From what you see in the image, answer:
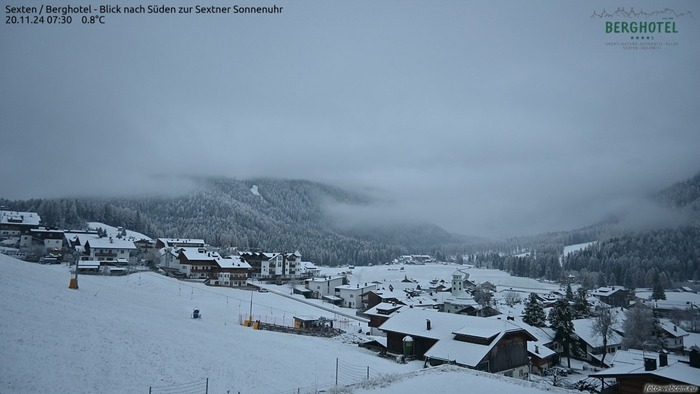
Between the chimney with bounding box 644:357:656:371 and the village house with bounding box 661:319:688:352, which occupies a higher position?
the chimney with bounding box 644:357:656:371

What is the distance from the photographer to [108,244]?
91500mm

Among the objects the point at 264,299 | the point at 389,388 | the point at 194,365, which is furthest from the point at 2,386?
the point at 264,299

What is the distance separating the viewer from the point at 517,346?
1570 inches

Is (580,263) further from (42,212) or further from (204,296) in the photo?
(42,212)

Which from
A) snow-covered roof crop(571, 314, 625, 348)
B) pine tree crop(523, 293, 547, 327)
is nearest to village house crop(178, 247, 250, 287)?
pine tree crop(523, 293, 547, 327)

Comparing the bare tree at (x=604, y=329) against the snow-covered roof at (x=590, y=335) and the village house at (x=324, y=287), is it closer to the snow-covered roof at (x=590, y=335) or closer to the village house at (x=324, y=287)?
the snow-covered roof at (x=590, y=335)

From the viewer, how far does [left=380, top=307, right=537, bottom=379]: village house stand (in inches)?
1421

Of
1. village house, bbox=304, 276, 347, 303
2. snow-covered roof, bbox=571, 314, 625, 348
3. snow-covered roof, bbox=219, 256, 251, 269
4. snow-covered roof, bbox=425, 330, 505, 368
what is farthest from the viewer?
village house, bbox=304, 276, 347, 303

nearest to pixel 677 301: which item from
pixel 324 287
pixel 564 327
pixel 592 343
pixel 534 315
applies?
pixel 534 315

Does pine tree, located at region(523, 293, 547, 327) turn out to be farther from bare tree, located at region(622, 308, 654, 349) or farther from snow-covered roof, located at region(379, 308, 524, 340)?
snow-covered roof, located at region(379, 308, 524, 340)

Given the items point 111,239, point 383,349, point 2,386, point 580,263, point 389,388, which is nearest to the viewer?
point 2,386

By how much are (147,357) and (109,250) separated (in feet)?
263

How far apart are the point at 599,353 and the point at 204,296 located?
59.3 meters

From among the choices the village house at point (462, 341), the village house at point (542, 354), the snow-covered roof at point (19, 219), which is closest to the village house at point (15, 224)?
the snow-covered roof at point (19, 219)
